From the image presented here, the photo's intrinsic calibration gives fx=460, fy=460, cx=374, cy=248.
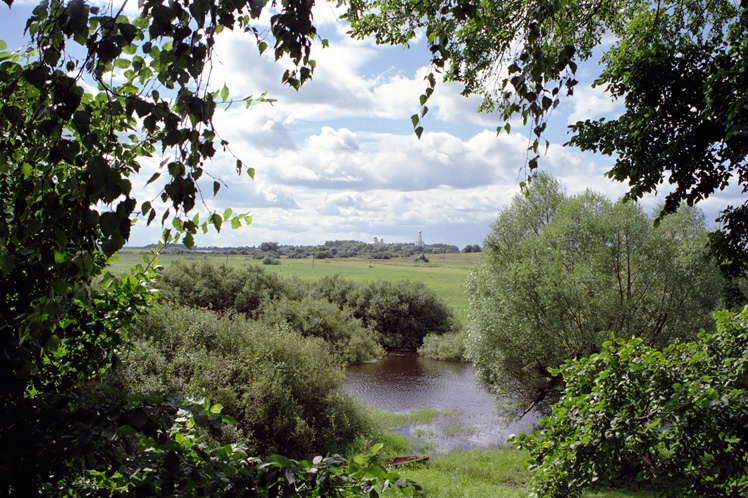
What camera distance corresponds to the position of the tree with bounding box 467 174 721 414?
15344 millimetres

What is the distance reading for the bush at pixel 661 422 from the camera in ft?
14.7

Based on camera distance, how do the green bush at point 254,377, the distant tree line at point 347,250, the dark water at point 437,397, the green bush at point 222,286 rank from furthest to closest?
1. the distant tree line at point 347,250
2. the green bush at point 222,286
3. the dark water at point 437,397
4. the green bush at point 254,377

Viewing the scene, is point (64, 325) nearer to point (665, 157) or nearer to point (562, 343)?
point (665, 157)

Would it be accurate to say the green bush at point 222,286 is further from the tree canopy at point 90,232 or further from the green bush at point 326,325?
the tree canopy at point 90,232

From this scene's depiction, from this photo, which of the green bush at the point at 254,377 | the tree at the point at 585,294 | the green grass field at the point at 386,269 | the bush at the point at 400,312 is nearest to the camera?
the green bush at the point at 254,377

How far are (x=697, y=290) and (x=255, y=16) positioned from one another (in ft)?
58.6

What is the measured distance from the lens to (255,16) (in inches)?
67.6

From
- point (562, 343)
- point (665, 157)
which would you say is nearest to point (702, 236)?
point (562, 343)

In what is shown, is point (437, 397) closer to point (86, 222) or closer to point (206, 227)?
point (206, 227)

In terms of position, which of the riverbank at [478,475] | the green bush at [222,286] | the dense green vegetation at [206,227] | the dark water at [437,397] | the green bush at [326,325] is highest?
the dense green vegetation at [206,227]

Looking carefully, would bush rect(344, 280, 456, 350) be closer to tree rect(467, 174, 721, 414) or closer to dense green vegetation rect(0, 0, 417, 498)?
tree rect(467, 174, 721, 414)

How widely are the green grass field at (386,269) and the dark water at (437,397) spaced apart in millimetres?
Answer: 4595

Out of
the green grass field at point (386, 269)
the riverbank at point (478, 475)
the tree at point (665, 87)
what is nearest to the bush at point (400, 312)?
the green grass field at point (386, 269)

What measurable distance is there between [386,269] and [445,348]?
165ft
